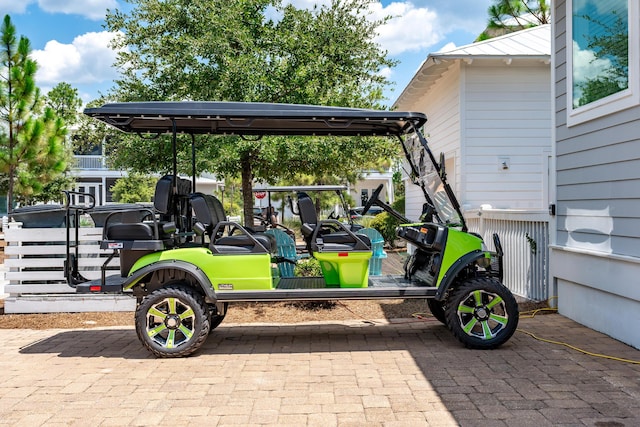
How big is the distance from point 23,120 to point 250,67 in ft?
25.7

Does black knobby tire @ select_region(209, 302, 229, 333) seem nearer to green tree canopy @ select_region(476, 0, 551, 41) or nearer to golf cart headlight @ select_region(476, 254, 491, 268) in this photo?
golf cart headlight @ select_region(476, 254, 491, 268)

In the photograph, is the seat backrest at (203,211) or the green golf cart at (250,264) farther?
the seat backrest at (203,211)

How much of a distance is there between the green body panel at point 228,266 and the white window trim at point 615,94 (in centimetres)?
353

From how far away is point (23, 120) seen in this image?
42.6 feet

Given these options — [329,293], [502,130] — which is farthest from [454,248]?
[502,130]

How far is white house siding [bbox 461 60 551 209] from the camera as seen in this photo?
10.1 m

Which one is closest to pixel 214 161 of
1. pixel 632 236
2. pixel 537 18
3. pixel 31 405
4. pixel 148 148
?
pixel 148 148

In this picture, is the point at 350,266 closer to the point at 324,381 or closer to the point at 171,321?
the point at 324,381

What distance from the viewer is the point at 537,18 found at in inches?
957

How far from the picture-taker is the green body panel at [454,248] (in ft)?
17.5

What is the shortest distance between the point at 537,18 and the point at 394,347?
22.6 m

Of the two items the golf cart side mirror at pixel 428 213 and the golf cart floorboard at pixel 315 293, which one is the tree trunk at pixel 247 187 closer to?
the golf cart side mirror at pixel 428 213

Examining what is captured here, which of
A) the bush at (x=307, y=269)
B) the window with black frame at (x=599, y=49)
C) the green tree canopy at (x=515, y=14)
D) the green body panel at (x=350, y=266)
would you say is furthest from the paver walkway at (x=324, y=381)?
the green tree canopy at (x=515, y=14)

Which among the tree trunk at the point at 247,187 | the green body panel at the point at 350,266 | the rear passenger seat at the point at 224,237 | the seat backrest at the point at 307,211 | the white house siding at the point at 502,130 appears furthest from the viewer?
the white house siding at the point at 502,130
